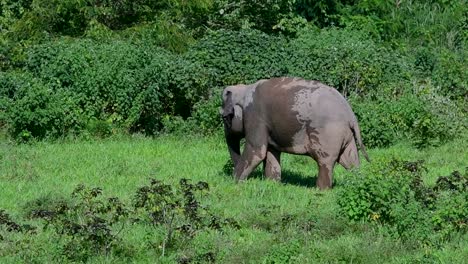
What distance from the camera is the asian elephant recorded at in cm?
1443

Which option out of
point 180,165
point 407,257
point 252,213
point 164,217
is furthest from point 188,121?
point 407,257

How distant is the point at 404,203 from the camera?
454 inches

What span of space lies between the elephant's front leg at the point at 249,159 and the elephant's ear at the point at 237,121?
0.28 metres

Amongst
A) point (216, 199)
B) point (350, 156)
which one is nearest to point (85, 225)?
point (216, 199)

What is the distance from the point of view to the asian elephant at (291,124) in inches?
568

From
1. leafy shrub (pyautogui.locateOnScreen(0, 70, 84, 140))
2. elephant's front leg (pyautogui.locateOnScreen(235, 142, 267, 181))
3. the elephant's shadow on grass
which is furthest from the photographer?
leafy shrub (pyautogui.locateOnScreen(0, 70, 84, 140))

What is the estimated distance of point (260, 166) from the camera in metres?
16.3

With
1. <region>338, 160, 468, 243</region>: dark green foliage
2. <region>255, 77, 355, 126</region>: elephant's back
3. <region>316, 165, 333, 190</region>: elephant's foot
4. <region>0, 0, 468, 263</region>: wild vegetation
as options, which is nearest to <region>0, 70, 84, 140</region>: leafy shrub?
<region>0, 0, 468, 263</region>: wild vegetation

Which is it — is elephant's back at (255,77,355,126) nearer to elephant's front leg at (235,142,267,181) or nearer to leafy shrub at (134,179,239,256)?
elephant's front leg at (235,142,267,181)

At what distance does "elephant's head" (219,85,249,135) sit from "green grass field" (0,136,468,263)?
655mm

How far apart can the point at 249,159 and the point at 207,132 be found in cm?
411

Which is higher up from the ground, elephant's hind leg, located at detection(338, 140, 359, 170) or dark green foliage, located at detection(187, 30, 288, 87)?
elephant's hind leg, located at detection(338, 140, 359, 170)

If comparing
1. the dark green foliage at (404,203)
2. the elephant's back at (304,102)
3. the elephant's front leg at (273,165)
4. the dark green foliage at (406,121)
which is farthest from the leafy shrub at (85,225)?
the dark green foliage at (406,121)

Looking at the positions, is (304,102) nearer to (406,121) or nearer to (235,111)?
(235,111)
